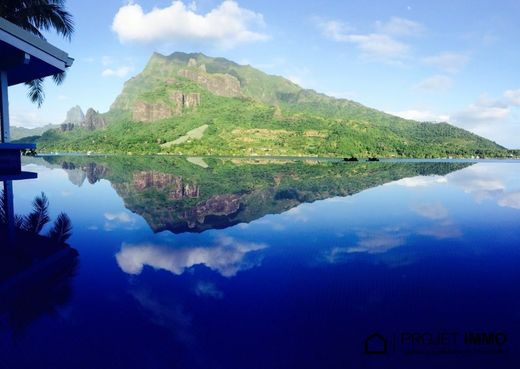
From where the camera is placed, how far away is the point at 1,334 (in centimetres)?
237

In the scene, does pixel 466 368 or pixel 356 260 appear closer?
pixel 466 368

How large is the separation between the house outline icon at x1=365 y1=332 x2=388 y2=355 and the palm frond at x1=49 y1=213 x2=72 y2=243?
4.10m

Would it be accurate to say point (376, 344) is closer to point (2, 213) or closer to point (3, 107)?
point (2, 213)

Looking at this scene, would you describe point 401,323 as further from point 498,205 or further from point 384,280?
point 498,205

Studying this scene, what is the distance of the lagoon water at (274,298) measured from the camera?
2.19m

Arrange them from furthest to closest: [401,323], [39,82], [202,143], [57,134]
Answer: [57,134] → [202,143] → [39,82] → [401,323]

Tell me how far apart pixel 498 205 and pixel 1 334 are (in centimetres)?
1011

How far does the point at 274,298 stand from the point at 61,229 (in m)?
4.02

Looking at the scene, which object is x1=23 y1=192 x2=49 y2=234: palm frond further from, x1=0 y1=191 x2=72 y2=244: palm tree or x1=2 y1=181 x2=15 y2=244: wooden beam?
x1=2 y1=181 x2=15 y2=244: wooden beam

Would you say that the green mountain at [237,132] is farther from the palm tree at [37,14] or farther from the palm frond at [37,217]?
the palm frond at [37,217]

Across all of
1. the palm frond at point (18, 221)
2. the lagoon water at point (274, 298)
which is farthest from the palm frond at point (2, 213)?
the lagoon water at point (274, 298)

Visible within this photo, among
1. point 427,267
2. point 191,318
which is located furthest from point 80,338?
point 427,267

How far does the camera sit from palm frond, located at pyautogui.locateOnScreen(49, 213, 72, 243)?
16.4 feet

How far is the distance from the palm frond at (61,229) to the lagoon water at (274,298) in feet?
0.48
